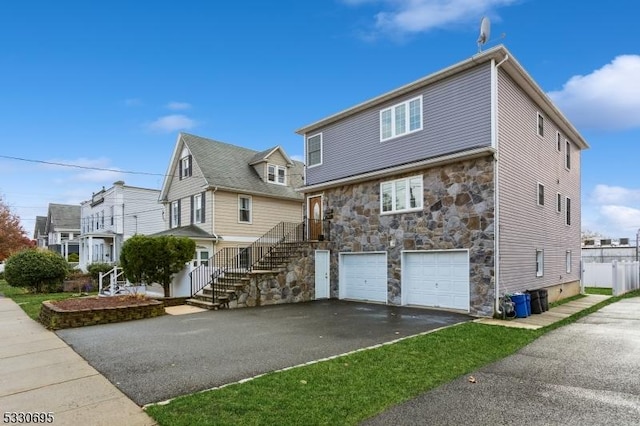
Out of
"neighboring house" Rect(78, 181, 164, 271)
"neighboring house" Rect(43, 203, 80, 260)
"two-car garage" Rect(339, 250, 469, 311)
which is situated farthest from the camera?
"neighboring house" Rect(43, 203, 80, 260)

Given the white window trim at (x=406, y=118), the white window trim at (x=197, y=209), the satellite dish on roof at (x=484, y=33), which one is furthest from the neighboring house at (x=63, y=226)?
the satellite dish on roof at (x=484, y=33)

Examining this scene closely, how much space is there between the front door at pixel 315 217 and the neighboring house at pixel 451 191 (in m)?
0.12

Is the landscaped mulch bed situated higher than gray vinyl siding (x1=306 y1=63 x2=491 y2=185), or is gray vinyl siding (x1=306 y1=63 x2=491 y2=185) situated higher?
gray vinyl siding (x1=306 y1=63 x2=491 y2=185)

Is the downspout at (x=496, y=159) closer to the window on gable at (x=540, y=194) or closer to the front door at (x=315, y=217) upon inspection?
the window on gable at (x=540, y=194)

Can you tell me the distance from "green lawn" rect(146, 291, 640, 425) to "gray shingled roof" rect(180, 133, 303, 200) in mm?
15117

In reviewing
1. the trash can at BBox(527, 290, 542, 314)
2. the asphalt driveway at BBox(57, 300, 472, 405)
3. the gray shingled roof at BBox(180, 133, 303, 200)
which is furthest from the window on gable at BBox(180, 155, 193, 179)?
the trash can at BBox(527, 290, 542, 314)

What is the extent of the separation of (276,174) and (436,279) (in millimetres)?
13406

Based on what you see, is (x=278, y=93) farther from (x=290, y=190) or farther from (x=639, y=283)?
(x=639, y=283)

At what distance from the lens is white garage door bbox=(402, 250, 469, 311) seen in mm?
11812

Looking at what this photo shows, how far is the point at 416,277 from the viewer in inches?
521

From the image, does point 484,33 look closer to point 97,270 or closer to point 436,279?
point 436,279

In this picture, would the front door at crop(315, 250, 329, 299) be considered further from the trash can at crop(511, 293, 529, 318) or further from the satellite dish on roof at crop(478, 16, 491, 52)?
the satellite dish on roof at crop(478, 16, 491, 52)

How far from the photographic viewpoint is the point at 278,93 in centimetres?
2055

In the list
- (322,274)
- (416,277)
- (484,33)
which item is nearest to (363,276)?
(322,274)
